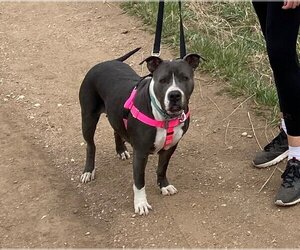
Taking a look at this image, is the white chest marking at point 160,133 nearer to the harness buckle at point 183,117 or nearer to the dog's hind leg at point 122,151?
the harness buckle at point 183,117

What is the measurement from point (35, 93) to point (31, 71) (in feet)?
1.77

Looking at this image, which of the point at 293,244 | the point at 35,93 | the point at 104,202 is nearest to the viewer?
the point at 293,244

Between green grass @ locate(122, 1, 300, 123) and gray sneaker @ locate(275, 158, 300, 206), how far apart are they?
99 cm

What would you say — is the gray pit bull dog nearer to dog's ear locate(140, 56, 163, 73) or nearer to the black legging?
dog's ear locate(140, 56, 163, 73)

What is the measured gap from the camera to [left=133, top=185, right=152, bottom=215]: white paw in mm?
3947

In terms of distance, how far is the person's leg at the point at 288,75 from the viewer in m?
3.49

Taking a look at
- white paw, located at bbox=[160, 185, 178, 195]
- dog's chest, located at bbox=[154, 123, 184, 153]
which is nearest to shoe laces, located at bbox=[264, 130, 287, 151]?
white paw, located at bbox=[160, 185, 178, 195]

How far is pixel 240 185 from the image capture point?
13.8 ft

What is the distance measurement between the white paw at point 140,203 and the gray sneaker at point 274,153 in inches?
37.1

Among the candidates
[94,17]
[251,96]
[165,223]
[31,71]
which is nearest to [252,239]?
[165,223]

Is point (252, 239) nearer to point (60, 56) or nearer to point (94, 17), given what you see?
point (60, 56)

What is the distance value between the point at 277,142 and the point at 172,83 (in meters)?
1.31

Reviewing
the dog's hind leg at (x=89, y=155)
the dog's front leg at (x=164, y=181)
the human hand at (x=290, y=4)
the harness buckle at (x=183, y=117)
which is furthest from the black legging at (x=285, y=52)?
the dog's hind leg at (x=89, y=155)

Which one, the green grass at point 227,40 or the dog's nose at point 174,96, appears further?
the green grass at point 227,40
